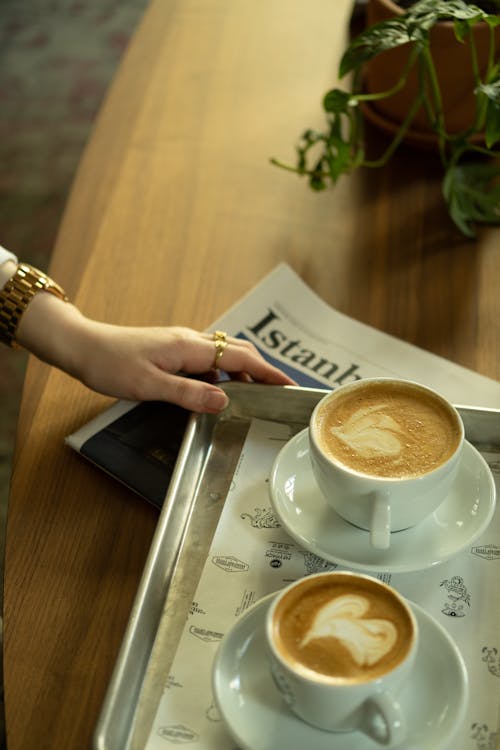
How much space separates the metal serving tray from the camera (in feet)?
1.68

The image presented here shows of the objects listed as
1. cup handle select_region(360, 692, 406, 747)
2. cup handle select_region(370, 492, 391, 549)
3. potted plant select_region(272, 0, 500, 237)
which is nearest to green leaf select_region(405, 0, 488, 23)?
potted plant select_region(272, 0, 500, 237)

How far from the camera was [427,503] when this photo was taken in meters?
0.58

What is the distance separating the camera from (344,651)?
468mm

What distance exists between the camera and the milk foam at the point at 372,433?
0.60 metres

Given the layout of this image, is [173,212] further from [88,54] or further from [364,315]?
[88,54]

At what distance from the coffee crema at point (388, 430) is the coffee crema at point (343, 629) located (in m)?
A: 0.11

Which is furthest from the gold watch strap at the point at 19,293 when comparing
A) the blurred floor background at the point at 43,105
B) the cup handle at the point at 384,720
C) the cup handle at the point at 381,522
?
the blurred floor background at the point at 43,105

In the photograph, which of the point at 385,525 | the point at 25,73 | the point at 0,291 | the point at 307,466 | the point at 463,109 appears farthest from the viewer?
the point at 25,73

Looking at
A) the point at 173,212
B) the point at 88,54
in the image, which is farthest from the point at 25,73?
the point at 173,212

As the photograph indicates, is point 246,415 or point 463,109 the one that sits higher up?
point 463,109

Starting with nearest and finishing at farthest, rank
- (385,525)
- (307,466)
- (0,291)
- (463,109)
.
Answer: (385,525) → (307,466) → (0,291) → (463,109)

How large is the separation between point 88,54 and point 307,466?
2444 millimetres

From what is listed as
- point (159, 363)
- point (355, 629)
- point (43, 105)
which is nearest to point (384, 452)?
point (355, 629)

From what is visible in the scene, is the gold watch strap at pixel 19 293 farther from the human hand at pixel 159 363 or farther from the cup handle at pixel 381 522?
the cup handle at pixel 381 522
